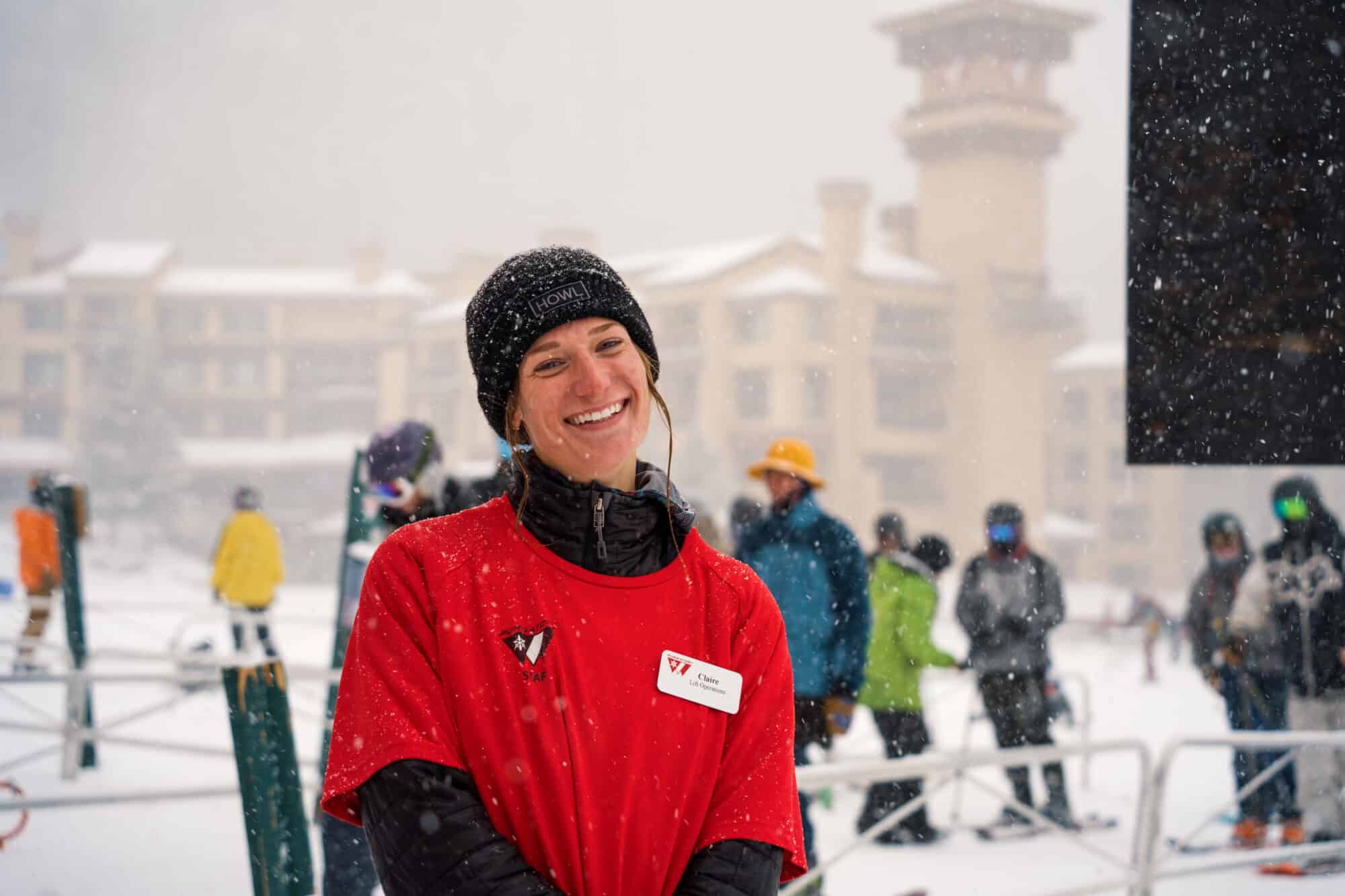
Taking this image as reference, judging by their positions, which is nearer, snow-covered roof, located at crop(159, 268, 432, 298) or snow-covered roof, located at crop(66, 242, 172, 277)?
snow-covered roof, located at crop(66, 242, 172, 277)

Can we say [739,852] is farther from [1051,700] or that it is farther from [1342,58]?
[1051,700]

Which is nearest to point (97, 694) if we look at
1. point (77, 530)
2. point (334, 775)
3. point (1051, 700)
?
point (77, 530)

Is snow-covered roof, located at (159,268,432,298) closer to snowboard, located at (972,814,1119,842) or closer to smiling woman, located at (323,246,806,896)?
snowboard, located at (972,814,1119,842)

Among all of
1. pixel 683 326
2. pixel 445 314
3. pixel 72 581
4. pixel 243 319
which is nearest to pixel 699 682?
pixel 72 581

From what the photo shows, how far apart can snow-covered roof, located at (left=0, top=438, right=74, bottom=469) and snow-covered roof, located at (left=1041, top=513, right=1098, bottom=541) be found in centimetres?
4389

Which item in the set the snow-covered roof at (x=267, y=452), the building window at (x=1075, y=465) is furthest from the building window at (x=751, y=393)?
the snow-covered roof at (x=267, y=452)

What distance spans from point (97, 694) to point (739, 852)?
9596mm

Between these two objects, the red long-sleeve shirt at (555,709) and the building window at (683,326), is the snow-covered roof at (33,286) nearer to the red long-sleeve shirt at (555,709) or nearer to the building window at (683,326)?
the building window at (683,326)

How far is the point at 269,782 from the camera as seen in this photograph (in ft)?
9.05

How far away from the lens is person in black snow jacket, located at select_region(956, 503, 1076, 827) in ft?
20.6

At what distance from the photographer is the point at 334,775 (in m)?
1.58

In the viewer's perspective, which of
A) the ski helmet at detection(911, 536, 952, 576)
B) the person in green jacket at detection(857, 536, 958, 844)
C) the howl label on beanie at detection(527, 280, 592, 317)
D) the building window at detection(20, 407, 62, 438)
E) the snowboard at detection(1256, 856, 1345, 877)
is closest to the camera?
the howl label on beanie at detection(527, 280, 592, 317)

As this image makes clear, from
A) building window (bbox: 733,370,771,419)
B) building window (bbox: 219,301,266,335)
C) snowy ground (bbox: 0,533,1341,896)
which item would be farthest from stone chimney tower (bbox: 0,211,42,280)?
snowy ground (bbox: 0,533,1341,896)

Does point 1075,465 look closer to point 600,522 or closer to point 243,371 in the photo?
point 243,371
